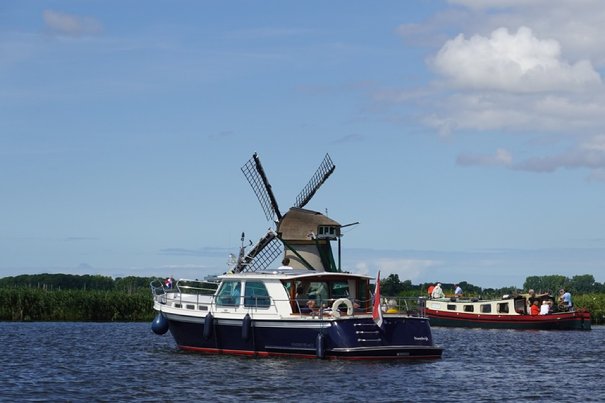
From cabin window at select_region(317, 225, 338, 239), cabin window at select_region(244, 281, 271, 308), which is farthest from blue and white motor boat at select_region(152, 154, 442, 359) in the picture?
cabin window at select_region(317, 225, 338, 239)

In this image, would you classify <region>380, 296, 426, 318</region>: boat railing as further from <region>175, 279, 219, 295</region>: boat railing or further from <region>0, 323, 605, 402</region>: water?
<region>175, 279, 219, 295</region>: boat railing

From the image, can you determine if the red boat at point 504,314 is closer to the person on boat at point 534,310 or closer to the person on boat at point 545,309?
the person on boat at point 545,309

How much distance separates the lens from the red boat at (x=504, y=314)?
249 feet

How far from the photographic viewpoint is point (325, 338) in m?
43.5

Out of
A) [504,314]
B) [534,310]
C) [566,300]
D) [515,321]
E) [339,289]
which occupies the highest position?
[566,300]

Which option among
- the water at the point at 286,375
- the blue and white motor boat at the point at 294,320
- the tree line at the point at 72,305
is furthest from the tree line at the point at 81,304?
the blue and white motor boat at the point at 294,320

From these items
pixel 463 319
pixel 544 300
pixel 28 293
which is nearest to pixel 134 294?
pixel 28 293

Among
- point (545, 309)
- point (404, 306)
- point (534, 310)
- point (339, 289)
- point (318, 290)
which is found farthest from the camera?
point (534, 310)

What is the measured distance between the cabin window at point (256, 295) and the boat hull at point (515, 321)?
28450 millimetres

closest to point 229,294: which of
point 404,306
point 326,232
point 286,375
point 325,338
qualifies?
point 325,338

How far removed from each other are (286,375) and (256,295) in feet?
20.9

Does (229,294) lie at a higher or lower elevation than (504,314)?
lower

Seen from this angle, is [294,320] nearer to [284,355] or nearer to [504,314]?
[284,355]

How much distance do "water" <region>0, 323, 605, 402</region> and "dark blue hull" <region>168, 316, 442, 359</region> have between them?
20.0 inches
